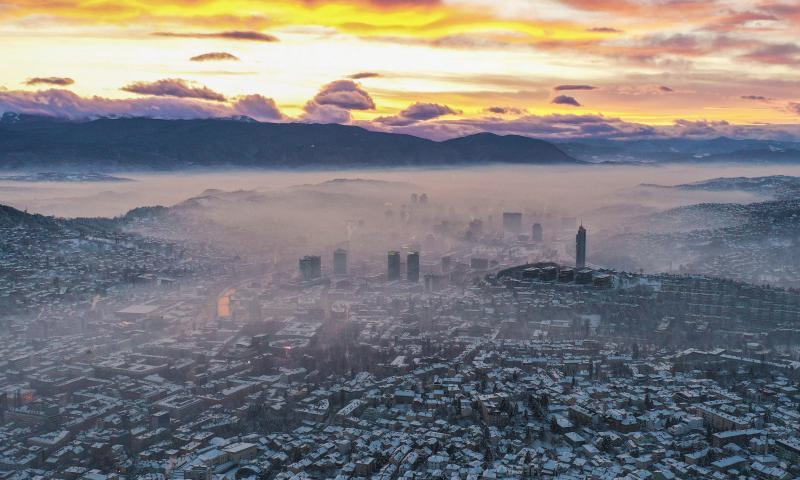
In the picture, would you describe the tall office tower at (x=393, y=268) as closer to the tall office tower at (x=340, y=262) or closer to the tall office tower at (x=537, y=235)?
the tall office tower at (x=340, y=262)

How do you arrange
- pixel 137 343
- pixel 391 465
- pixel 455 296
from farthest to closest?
pixel 455 296, pixel 137 343, pixel 391 465

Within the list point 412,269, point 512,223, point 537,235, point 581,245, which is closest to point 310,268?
point 412,269

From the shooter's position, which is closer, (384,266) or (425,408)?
(425,408)

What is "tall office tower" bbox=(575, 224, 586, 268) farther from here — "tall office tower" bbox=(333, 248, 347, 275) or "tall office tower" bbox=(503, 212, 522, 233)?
"tall office tower" bbox=(503, 212, 522, 233)

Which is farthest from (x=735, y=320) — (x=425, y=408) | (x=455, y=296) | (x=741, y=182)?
(x=741, y=182)

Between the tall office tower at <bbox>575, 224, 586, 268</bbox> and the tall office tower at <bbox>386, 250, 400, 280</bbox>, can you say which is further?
the tall office tower at <bbox>575, 224, 586, 268</bbox>

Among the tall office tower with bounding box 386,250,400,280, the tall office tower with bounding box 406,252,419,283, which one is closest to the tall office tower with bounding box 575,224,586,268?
the tall office tower with bounding box 406,252,419,283

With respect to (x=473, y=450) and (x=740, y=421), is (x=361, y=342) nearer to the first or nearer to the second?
(x=473, y=450)

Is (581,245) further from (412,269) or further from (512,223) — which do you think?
(512,223)
